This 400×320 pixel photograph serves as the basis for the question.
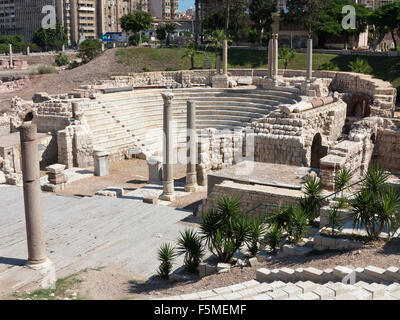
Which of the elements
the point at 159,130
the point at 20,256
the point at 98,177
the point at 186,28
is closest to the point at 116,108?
the point at 159,130

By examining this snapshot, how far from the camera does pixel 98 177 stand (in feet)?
90.2

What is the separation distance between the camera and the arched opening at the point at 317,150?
2894 cm

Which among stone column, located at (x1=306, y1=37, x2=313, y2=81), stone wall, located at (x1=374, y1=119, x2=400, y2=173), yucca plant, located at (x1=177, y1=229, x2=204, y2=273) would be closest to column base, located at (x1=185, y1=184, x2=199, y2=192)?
stone wall, located at (x1=374, y1=119, x2=400, y2=173)

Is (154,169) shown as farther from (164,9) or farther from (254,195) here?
(164,9)

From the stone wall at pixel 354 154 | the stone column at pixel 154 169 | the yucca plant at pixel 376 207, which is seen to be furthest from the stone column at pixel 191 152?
the yucca plant at pixel 376 207

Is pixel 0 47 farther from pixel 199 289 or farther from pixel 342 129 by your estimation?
pixel 199 289

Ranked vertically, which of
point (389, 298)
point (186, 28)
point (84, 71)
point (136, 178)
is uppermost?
point (186, 28)

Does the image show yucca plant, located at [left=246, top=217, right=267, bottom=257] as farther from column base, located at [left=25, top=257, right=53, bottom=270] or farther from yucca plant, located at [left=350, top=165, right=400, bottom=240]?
column base, located at [left=25, top=257, right=53, bottom=270]

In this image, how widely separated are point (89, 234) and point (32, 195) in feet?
12.6

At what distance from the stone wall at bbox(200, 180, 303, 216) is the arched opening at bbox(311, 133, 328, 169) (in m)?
11.8

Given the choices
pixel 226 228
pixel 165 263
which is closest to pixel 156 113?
pixel 226 228

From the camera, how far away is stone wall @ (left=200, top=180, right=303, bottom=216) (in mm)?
16703

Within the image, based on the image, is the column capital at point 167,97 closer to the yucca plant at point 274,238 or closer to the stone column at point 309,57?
the yucca plant at point 274,238

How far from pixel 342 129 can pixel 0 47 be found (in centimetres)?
9246
